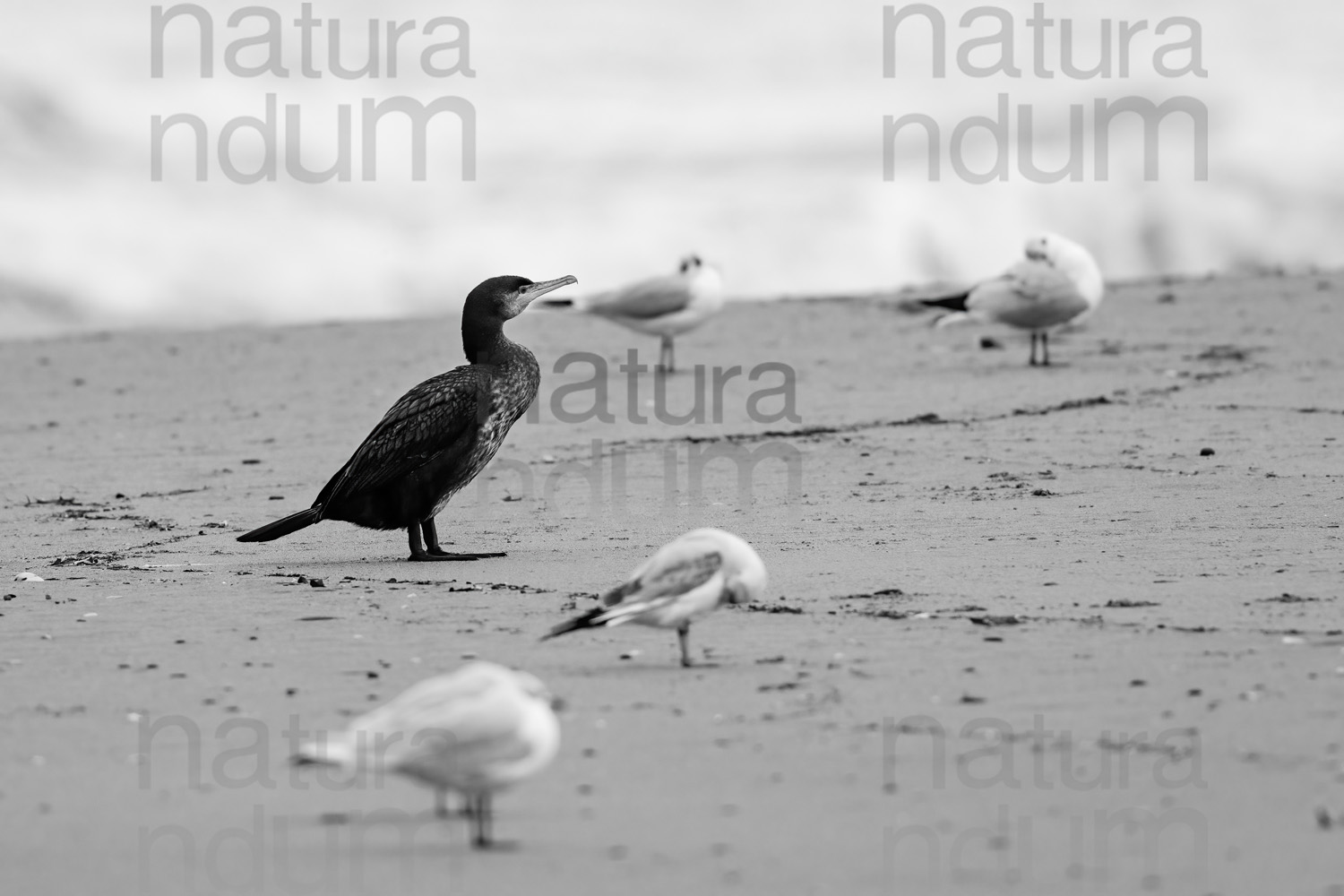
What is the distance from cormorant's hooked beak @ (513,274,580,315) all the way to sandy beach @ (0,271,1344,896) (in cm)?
102

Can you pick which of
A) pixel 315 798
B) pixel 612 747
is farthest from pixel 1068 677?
pixel 315 798

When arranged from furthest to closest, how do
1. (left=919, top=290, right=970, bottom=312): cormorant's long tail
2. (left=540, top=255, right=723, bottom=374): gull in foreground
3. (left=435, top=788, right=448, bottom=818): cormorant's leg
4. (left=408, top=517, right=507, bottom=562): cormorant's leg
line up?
(left=540, top=255, right=723, bottom=374): gull in foreground
(left=919, top=290, right=970, bottom=312): cormorant's long tail
(left=408, top=517, right=507, bottom=562): cormorant's leg
(left=435, top=788, right=448, bottom=818): cormorant's leg

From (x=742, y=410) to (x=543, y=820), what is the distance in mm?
8323

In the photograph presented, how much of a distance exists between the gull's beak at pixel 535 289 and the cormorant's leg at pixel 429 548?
4.24ft

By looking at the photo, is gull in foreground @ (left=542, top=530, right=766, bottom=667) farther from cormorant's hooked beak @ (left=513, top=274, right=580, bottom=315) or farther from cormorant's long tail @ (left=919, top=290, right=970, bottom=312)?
cormorant's long tail @ (left=919, top=290, right=970, bottom=312)

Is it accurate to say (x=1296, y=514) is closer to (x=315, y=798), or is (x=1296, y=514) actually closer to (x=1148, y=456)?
(x=1148, y=456)

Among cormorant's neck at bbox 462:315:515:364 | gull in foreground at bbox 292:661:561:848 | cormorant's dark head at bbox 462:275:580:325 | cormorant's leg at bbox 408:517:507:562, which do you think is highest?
cormorant's dark head at bbox 462:275:580:325

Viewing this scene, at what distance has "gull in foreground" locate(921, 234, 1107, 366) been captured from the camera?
47.4 ft

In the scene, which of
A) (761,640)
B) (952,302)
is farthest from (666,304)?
(761,640)

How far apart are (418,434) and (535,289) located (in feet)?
3.91

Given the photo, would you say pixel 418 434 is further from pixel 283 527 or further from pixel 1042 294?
pixel 1042 294

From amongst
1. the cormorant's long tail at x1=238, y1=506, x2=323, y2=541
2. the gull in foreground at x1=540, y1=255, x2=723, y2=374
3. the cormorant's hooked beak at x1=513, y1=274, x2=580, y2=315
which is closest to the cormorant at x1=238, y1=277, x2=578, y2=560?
the cormorant's long tail at x1=238, y1=506, x2=323, y2=541

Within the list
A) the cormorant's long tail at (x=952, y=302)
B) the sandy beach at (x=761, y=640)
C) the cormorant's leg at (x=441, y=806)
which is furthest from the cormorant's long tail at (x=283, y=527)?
the cormorant's long tail at (x=952, y=302)

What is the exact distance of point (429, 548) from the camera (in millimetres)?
8977
